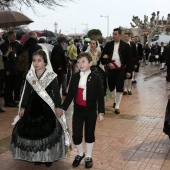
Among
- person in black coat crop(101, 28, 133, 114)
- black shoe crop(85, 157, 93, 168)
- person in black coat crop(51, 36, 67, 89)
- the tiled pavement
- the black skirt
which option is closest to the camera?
the black skirt

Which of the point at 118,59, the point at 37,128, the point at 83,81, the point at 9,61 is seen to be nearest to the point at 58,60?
the point at 9,61

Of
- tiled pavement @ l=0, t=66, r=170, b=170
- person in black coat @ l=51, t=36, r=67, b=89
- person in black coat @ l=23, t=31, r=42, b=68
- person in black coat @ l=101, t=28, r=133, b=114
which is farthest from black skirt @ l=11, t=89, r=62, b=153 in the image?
person in black coat @ l=51, t=36, r=67, b=89

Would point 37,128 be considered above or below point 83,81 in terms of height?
below

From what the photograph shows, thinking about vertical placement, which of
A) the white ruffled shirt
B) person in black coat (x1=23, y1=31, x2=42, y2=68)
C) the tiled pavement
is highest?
person in black coat (x1=23, y1=31, x2=42, y2=68)

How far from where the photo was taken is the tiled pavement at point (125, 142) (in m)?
4.62

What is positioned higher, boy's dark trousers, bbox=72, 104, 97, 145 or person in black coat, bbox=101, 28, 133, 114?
person in black coat, bbox=101, 28, 133, 114

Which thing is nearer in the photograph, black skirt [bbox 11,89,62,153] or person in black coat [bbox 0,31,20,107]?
black skirt [bbox 11,89,62,153]

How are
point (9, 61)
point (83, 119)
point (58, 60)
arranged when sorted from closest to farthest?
point (83, 119), point (9, 61), point (58, 60)

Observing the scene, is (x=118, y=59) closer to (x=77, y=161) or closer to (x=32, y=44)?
(x=32, y=44)

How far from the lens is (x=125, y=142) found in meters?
5.62

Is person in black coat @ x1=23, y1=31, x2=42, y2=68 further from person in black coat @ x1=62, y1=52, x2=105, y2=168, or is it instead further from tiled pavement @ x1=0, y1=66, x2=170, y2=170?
person in black coat @ x1=62, y1=52, x2=105, y2=168

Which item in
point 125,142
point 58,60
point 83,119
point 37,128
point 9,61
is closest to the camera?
point 37,128

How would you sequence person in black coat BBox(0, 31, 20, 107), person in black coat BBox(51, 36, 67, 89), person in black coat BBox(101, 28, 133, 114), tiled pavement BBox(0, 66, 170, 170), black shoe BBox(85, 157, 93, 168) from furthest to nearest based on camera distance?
person in black coat BBox(51, 36, 67, 89), person in black coat BBox(0, 31, 20, 107), person in black coat BBox(101, 28, 133, 114), tiled pavement BBox(0, 66, 170, 170), black shoe BBox(85, 157, 93, 168)

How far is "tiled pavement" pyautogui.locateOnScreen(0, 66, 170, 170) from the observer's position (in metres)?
4.62
